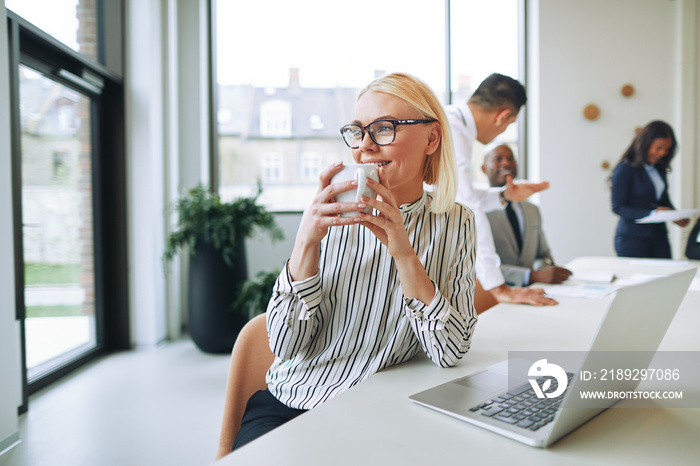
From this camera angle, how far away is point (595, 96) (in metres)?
4.64

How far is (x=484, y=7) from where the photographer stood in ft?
15.9

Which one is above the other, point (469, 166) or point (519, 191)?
point (469, 166)

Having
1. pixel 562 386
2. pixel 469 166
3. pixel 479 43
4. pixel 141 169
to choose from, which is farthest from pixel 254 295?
pixel 479 43

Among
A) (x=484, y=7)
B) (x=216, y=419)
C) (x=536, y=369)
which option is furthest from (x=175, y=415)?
(x=484, y=7)

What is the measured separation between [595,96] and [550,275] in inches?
130

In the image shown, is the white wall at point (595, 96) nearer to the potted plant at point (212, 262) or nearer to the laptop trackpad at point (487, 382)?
the potted plant at point (212, 262)

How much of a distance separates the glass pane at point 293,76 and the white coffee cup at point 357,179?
3.67 meters

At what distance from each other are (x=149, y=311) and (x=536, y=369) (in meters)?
3.36

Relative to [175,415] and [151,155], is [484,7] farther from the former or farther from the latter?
[175,415]

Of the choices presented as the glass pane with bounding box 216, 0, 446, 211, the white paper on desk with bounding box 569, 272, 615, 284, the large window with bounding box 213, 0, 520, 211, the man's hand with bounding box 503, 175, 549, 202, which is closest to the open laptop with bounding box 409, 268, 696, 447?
the man's hand with bounding box 503, 175, 549, 202

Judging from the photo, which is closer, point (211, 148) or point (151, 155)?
point (151, 155)

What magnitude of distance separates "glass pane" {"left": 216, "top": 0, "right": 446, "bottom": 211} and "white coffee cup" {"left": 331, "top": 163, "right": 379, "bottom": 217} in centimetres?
367

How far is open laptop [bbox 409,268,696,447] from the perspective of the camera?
2.02 ft

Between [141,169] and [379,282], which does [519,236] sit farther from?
[141,169]
